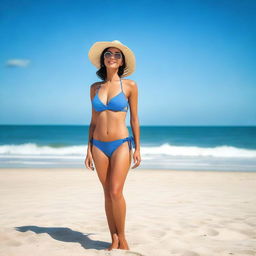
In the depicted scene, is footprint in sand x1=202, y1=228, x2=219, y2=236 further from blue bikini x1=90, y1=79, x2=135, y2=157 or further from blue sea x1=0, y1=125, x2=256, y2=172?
blue sea x1=0, y1=125, x2=256, y2=172

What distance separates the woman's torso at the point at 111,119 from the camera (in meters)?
3.68

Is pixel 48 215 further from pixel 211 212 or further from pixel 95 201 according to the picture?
pixel 211 212

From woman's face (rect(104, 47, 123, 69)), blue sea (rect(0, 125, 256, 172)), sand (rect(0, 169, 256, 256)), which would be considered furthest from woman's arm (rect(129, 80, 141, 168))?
blue sea (rect(0, 125, 256, 172))

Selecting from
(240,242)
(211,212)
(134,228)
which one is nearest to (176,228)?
(134,228)

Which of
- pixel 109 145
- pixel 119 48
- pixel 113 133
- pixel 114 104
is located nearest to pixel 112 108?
pixel 114 104

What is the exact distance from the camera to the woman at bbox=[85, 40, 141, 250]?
3.61 m

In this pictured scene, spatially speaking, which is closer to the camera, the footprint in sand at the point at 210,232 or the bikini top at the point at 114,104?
the bikini top at the point at 114,104

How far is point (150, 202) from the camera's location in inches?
266

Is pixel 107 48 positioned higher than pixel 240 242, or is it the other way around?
pixel 107 48

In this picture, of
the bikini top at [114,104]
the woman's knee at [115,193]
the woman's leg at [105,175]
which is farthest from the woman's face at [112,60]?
the woman's knee at [115,193]

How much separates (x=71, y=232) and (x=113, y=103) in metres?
2.16

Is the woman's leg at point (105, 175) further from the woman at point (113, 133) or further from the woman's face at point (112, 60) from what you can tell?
the woman's face at point (112, 60)

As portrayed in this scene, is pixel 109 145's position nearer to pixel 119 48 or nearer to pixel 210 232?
pixel 119 48

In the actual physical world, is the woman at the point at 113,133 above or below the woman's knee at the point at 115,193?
above
